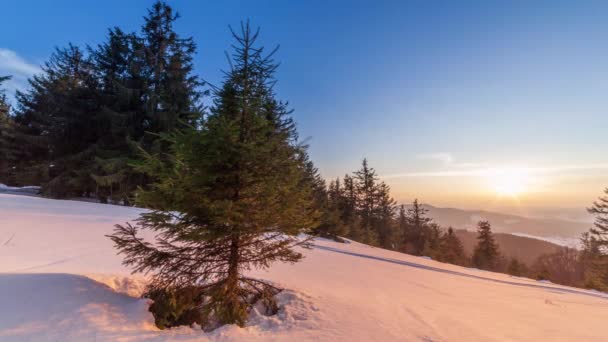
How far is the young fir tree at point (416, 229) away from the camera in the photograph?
35.2m

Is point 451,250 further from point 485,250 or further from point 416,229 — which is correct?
point 416,229

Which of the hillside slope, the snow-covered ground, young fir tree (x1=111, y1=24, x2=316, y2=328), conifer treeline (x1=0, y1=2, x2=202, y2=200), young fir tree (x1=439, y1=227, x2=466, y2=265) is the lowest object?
the hillside slope

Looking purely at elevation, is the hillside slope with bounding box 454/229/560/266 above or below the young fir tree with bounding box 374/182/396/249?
below

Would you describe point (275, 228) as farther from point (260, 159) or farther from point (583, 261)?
point (583, 261)

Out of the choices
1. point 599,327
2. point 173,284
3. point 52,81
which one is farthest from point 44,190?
point 599,327

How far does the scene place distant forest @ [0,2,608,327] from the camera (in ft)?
9.21

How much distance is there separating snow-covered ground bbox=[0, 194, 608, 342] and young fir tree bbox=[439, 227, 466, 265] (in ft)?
95.5

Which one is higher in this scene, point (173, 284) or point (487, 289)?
point (173, 284)

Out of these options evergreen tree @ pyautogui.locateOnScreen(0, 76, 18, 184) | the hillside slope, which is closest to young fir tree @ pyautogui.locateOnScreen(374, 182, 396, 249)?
evergreen tree @ pyautogui.locateOnScreen(0, 76, 18, 184)

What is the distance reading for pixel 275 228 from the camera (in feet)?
10.1

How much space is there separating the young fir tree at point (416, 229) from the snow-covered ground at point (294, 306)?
105 ft

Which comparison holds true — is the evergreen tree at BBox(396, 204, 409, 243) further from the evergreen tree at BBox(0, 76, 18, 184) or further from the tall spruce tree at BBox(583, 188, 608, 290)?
the evergreen tree at BBox(0, 76, 18, 184)

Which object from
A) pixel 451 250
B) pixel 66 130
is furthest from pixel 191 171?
pixel 451 250

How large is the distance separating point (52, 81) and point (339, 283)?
27.2 metres
